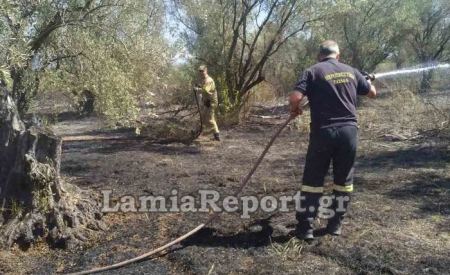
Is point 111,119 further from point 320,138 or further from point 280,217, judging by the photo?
point 320,138

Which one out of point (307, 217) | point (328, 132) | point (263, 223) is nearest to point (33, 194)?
point (263, 223)

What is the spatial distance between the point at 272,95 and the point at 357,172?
931 cm

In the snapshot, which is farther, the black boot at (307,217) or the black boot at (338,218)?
the black boot at (338,218)

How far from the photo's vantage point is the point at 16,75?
19.1 ft

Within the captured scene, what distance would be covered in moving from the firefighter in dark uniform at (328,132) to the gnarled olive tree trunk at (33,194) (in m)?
2.07

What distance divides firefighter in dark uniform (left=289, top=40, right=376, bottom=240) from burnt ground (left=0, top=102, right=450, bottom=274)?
282 mm

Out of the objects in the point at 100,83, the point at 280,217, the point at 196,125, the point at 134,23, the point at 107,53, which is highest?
the point at 134,23

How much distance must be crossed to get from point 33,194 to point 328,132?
8.94 ft

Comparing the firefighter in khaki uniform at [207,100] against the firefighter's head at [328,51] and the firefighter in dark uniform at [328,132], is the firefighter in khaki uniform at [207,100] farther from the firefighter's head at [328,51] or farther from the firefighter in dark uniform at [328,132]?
the firefighter in dark uniform at [328,132]

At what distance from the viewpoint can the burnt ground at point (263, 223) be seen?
12.1 ft

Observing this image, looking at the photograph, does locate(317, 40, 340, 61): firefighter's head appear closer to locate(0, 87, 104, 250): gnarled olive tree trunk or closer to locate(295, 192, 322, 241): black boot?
locate(295, 192, 322, 241): black boot

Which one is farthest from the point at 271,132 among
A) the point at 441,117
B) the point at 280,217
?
the point at 280,217

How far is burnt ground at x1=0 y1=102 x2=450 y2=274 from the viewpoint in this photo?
368 centimetres

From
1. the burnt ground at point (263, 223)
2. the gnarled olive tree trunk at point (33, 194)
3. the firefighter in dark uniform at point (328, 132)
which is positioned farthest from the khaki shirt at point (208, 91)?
the firefighter in dark uniform at point (328, 132)
